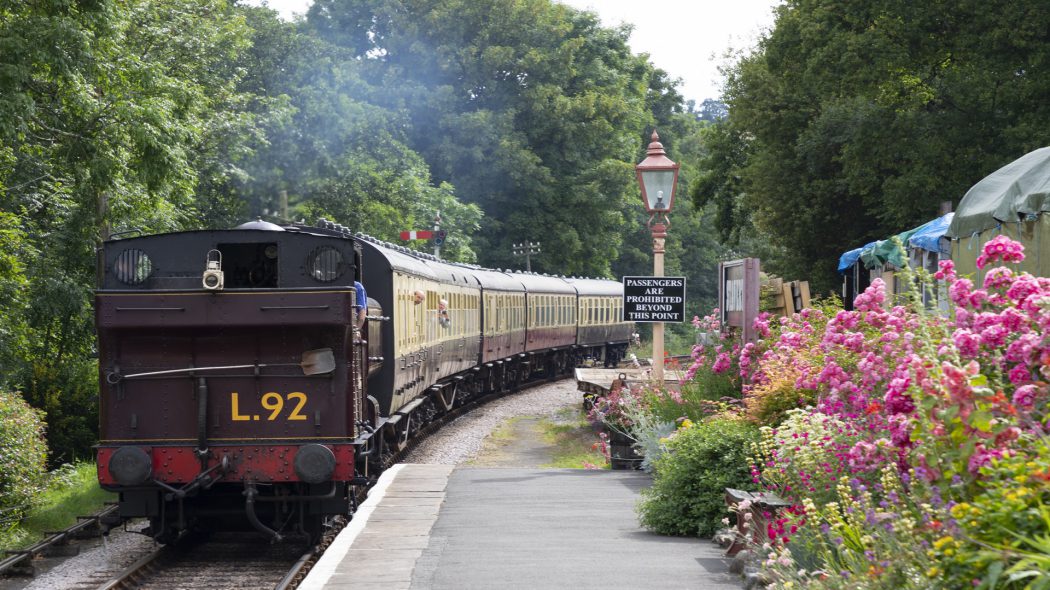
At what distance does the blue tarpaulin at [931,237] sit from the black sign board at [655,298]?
3.77 metres

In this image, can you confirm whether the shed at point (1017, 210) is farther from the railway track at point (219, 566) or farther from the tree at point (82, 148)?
the tree at point (82, 148)

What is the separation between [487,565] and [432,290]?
11977mm

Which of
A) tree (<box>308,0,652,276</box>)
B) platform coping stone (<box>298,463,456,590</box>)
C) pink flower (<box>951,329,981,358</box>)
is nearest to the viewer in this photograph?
pink flower (<box>951,329,981,358</box>)

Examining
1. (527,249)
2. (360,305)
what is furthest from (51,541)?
(527,249)

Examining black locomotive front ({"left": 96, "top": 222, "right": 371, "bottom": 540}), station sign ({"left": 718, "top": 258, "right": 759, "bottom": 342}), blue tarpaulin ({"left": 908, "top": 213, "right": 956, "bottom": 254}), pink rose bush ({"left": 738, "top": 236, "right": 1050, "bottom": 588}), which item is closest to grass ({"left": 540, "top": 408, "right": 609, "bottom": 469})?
station sign ({"left": 718, "top": 258, "right": 759, "bottom": 342})

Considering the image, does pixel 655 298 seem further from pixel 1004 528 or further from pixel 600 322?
pixel 600 322

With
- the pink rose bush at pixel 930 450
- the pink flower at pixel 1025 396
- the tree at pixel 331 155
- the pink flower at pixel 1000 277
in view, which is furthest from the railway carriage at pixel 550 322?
the pink flower at pixel 1025 396

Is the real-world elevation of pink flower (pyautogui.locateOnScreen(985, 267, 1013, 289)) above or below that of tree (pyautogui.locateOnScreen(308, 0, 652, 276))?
below

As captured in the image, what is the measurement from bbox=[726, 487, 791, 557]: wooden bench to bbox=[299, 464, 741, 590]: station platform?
0.68 feet

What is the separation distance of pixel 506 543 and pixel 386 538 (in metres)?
1.03

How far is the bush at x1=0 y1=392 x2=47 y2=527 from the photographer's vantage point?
15930mm

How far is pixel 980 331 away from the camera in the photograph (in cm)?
657

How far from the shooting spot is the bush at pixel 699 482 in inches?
426

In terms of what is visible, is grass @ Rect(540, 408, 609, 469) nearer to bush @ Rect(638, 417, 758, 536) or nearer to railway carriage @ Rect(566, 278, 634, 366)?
bush @ Rect(638, 417, 758, 536)
